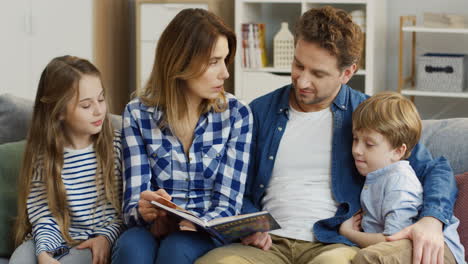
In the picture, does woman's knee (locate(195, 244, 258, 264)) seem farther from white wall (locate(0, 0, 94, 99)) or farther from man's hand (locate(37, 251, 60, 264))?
white wall (locate(0, 0, 94, 99))

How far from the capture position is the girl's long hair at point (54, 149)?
1.93 metres

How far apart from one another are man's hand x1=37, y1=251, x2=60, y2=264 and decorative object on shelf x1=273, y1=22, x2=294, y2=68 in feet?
8.40

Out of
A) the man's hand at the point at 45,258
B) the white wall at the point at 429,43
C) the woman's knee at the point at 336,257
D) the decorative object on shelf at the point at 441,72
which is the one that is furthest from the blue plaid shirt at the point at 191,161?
the white wall at the point at 429,43

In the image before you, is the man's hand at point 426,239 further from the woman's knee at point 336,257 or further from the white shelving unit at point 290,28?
the white shelving unit at point 290,28

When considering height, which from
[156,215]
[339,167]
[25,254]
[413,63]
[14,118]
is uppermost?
[413,63]

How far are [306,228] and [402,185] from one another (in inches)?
10.7

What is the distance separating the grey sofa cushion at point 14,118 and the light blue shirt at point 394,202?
81cm

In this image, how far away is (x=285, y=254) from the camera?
183 centimetres

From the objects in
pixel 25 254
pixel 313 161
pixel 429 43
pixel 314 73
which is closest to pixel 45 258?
pixel 25 254

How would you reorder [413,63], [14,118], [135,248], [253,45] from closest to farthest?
[135,248], [14,118], [253,45], [413,63]

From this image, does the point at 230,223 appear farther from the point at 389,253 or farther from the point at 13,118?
the point at 13,118

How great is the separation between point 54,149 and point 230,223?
607mm

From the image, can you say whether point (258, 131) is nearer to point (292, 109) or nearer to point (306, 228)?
point (292, 109)

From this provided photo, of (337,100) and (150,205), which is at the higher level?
(337,100)
